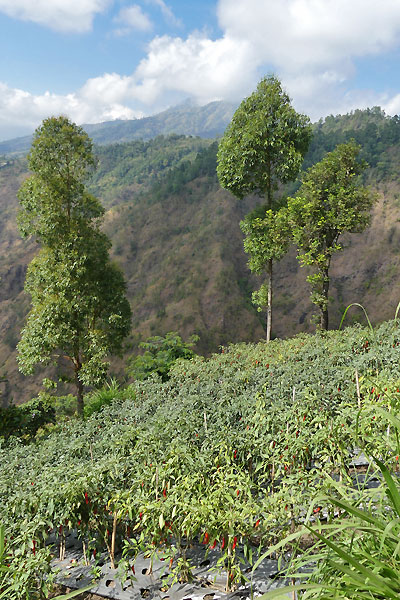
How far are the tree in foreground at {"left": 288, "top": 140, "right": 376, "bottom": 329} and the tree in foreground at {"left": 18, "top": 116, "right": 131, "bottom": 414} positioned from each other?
21.6 ft

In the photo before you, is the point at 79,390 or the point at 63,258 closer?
the point at 63,258

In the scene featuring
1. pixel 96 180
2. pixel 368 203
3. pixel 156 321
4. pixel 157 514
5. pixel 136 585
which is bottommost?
pixel 156 321

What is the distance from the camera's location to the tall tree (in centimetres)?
1264

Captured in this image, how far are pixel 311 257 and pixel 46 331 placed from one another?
864cm

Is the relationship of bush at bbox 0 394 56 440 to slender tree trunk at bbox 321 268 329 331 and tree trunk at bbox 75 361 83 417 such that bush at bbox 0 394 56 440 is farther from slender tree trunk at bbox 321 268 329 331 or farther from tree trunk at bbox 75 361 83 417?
slender tree trunk at bbox 321 268 329 331

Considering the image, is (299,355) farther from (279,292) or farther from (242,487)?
(279,292)

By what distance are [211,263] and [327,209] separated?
29983mm

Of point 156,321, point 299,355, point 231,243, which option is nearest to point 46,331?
point 299,355

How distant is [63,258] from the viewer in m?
10.7

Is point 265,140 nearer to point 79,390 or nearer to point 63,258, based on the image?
point 63,258

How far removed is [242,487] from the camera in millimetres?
3139

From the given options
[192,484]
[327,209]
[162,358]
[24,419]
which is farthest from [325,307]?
[192,484]

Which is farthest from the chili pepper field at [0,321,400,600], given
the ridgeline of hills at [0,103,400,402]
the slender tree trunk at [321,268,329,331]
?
the ridgeline of hills at [0,103,400,402]

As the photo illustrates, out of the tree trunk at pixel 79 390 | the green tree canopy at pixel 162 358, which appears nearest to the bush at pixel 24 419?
the tree trunk at pixel 79 390
